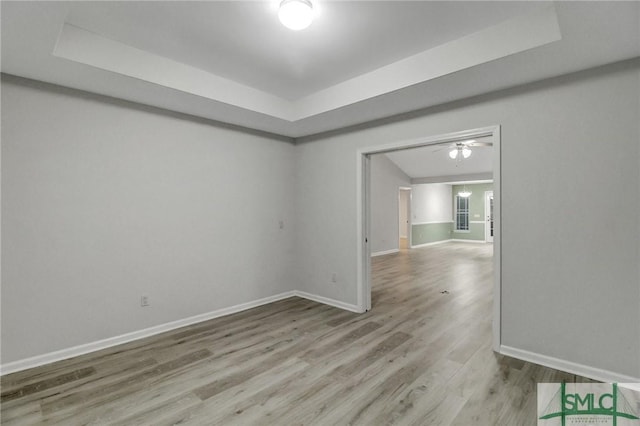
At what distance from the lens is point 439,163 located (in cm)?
927

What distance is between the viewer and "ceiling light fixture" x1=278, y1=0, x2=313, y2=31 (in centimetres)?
195

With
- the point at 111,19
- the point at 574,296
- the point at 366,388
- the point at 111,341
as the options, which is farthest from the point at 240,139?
the point at 574,296

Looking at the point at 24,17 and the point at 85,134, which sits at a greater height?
the point at 24,17

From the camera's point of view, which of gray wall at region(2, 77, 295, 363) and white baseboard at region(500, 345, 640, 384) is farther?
gray wall at region(2, 77, 295, 363)

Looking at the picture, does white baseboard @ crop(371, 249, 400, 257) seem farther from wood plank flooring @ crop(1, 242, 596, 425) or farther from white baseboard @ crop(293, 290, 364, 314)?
wood plank flooring @ crop(1, 242, 596, 425)

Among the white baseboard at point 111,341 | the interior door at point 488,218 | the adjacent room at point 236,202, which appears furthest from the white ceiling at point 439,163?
the white baseboard at point 111,341

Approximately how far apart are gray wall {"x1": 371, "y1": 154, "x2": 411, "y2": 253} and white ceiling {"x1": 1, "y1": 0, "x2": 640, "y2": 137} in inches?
225

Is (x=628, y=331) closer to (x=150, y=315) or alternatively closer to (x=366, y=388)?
(x=366, y=388)

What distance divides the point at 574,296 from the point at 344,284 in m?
2.54

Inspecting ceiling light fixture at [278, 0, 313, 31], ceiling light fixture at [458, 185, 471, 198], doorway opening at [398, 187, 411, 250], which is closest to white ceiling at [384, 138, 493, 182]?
doorway opening at [398, 187, 411, 250]

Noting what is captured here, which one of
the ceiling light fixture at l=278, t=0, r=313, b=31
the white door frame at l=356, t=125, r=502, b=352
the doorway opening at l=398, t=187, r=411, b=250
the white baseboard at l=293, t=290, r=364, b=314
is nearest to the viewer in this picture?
the ceiling light fixture at l=278, t=0, r=313, b=31

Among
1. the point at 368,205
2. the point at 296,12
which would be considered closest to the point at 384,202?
the point at 368,205

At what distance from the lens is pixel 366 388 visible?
2.38 meters

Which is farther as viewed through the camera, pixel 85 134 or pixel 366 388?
pixel 85 134
